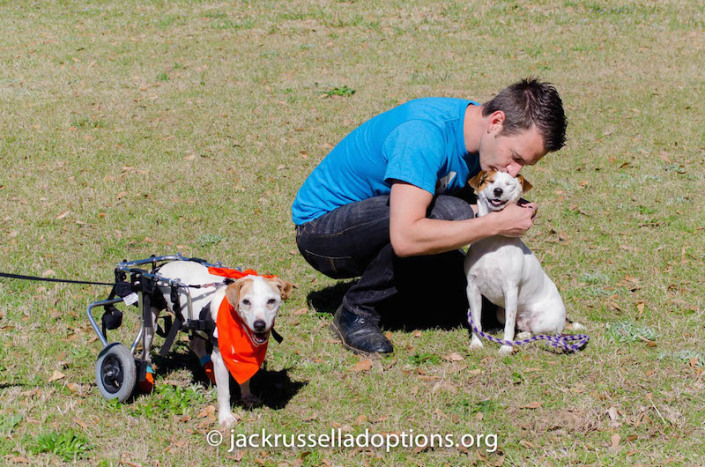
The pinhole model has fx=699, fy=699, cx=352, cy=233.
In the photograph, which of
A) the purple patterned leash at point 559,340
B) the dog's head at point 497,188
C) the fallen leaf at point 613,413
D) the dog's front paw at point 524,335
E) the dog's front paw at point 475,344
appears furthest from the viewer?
the dog's front paw at point 524,335

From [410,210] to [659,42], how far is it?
12.9 m

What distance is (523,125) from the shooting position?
3912mm

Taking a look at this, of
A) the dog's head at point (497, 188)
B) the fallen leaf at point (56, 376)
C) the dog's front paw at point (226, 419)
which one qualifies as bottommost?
the dog's front paw at point (226, 419)

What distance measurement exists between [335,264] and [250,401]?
3.75 ft

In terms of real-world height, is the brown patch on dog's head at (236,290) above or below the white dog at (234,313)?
above

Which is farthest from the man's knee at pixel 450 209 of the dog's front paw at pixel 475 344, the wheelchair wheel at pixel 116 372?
the wheelchair wheel at pixel 116 372

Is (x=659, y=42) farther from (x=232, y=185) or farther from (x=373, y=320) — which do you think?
(x=373, y=320)

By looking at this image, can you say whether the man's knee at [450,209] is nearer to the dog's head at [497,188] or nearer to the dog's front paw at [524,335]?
the dog's head at [497,188]

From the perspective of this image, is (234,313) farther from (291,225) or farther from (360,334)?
(291,225)

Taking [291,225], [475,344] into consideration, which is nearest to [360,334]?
[475,344]

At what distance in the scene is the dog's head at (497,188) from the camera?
408 cm

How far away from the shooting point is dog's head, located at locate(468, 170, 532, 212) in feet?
13.4

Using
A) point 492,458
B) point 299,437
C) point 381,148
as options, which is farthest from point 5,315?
point 492,458
